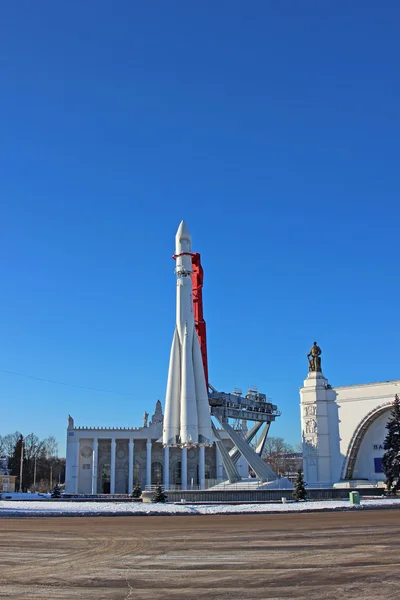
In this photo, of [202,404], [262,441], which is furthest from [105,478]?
[202,404]

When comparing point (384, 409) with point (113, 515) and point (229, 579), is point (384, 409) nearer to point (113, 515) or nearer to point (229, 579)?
point (113, 515)

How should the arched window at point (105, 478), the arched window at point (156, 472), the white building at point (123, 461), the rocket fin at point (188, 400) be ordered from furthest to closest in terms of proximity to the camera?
1. the arched window at point (156, 472)
2. the arched window at point (105, 478)
3. the white building at point (123, 461)
4. the rocket fin at point (188, 400)

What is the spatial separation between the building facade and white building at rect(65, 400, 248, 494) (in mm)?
12105

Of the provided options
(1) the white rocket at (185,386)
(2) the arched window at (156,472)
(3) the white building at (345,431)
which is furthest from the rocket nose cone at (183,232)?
(2) the arched window at (156,472)

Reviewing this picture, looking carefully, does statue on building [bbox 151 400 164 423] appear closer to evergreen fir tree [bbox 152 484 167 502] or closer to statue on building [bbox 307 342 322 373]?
statue on building [bbox 307 342 322 373]

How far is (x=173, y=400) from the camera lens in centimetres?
4159

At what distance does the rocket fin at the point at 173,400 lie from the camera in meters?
41.1

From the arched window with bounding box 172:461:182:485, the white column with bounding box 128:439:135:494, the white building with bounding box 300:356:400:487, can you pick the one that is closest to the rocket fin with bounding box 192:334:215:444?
the white building with bounding box 300:356:400:487

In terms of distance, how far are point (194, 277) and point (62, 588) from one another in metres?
39.7

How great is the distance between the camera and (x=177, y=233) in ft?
151

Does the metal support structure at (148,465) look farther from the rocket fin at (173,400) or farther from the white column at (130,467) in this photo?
the rocket fin at (173,400)

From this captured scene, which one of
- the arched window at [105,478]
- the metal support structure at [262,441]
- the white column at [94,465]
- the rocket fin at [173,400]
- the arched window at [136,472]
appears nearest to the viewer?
the rocket fin at [173,400]

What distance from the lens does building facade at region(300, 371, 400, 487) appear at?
5275 centimetres

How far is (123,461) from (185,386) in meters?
28.5
